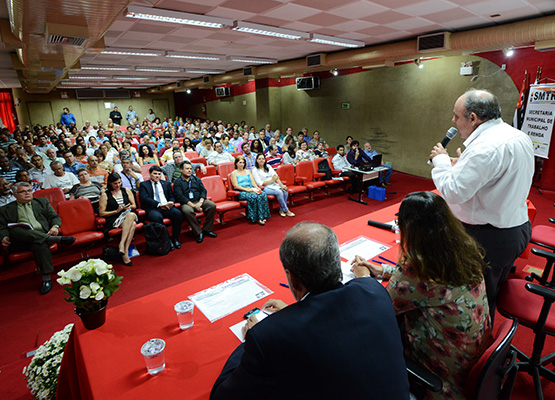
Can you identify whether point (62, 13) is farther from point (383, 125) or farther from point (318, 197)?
point (383, 125)

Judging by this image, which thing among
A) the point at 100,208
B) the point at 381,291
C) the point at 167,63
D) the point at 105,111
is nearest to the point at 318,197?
the point at 100,208

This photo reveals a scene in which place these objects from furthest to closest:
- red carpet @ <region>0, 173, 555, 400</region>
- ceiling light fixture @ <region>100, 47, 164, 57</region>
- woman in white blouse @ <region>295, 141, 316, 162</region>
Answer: woman in white blouse @ <region>295, 141, 316, 162</region>
ceiling light fixture @ <region>100, 47, 164, 57</region>
red carpet @ <region>0, 173, 555, 400</region>

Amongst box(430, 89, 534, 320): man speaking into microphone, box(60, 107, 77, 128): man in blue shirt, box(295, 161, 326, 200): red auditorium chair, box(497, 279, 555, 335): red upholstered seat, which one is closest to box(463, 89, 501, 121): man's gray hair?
box(430, 89, 534, 320): man speaking into microphone

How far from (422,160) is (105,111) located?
1796 centimetres

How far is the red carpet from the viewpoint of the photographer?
2.46 meters

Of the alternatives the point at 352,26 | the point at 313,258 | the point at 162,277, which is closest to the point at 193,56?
the point at 352,26

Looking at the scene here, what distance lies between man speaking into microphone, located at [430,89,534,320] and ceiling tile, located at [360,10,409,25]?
11.0ft

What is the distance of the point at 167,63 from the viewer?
30.7 ft

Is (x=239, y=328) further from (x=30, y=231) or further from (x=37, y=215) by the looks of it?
(x=37, y=215)

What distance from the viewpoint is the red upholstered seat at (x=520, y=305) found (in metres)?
1.87

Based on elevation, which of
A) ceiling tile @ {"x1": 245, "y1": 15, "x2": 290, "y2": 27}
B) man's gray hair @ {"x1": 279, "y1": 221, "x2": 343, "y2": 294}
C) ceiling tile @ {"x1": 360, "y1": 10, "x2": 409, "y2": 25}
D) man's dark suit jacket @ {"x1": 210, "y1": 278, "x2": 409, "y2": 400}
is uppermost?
ceiling tile @ {"x1": 245, "y1": 15, "x2": 290, "y2": 27}

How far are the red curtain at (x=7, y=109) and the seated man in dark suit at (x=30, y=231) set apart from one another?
16.7 metres

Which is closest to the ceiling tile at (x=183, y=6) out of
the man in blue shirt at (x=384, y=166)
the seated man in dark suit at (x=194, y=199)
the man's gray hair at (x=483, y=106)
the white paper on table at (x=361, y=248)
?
the seated man in dark suit at (x=194, y=199)

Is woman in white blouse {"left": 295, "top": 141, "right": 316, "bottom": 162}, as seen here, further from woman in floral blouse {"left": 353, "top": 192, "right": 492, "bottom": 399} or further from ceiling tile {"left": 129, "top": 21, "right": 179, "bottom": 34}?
woman in floral blouse {"left": 353, "top": 192, "right": 492, "bottom": 399}
